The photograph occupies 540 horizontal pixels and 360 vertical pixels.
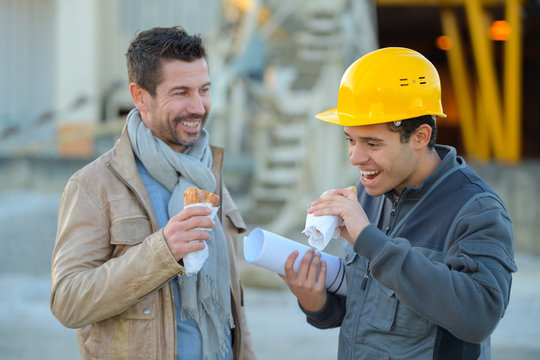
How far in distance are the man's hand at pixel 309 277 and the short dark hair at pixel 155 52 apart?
93 centimetres

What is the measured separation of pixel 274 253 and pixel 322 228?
1.18ft

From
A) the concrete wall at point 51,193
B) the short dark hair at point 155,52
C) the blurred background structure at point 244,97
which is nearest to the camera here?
the short dark hair at point 155,52

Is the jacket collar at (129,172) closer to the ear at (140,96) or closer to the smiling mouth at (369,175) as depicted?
the ear at (140,96)

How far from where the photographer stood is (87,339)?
2463 millimetres

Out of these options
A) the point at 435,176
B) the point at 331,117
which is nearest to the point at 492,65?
the point at 331,117

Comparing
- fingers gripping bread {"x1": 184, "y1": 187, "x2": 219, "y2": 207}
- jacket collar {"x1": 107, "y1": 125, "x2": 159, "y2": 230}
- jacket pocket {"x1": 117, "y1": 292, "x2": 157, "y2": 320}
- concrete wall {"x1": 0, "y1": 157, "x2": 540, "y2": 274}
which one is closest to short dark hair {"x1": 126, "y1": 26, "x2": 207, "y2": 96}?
jacket collar {"x1": 107, "y1": 125, "x2": 159, "y2": 230}

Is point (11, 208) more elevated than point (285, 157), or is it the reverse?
point (285, 157)

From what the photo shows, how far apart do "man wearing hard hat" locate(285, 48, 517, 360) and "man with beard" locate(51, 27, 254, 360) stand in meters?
0.42

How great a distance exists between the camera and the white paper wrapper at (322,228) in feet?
7.13

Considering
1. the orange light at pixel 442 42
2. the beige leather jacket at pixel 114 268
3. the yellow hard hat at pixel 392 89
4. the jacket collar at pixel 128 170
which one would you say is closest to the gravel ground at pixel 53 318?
the beige leather jacket at pixel 114 268

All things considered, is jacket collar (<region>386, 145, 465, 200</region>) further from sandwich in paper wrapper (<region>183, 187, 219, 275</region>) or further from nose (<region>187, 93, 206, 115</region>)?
nose (<region>187, 93, 206, 115</region>)

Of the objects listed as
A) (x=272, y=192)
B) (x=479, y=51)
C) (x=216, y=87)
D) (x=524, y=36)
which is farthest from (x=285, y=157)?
(x=524, y=36)

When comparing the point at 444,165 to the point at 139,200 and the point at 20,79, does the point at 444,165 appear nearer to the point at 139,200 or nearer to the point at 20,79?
the point at 139,200

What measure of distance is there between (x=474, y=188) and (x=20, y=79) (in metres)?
14.3
